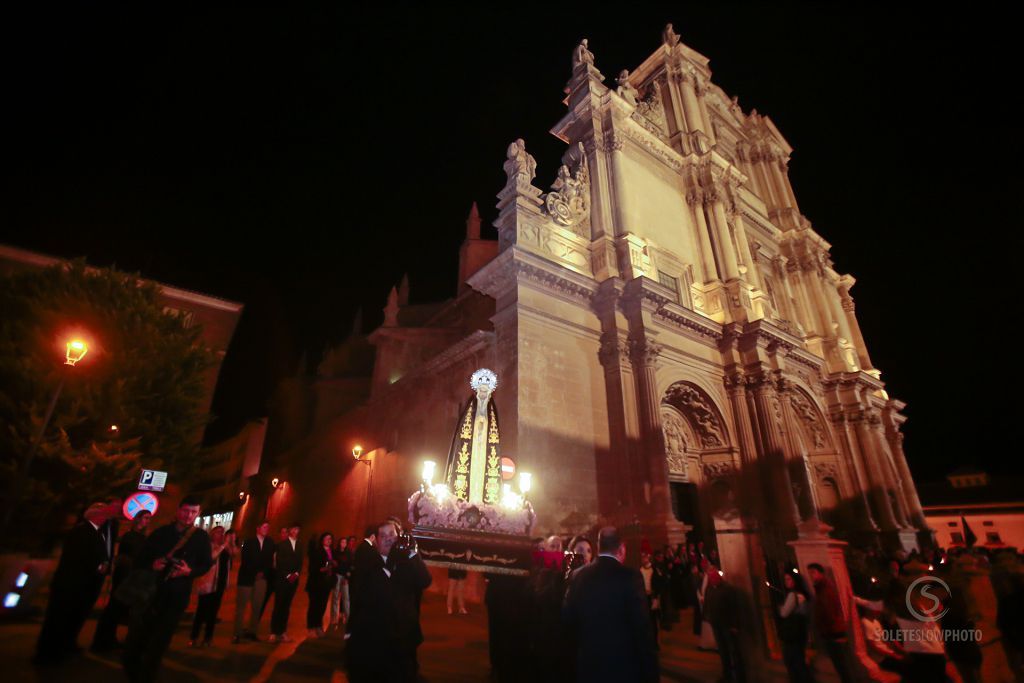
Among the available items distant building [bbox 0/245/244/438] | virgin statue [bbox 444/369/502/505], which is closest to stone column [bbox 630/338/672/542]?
virgin statue [bbox 444/369/502/505]

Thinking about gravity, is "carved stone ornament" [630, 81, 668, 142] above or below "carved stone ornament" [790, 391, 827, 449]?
above

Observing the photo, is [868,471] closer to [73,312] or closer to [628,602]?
[628,602]

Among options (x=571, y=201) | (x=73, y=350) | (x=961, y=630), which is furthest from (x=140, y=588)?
(x=571, y=201)

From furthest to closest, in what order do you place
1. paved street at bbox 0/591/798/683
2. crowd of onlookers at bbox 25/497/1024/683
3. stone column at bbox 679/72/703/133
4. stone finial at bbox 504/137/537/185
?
stone column at bbox 679/72/703/133
stone finial at bbox 504/137/537/185
paved street at bbox 0/591/798/683
crowd of onlookers at bbox 25/497/1024/683

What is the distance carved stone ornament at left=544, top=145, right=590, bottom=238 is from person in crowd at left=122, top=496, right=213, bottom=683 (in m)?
11.9

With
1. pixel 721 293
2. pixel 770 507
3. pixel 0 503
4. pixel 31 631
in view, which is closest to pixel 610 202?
pixel 721 293

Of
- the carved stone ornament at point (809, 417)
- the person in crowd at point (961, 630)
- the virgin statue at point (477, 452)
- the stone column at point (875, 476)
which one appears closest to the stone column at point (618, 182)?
the virgin statue at point (477, 452)

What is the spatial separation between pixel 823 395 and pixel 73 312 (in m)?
27.8

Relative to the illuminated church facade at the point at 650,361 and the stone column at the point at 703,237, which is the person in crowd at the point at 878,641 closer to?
the illuminated church facade at the point at 650,361

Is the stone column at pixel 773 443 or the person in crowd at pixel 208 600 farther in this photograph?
the stone column at pixel 773 443

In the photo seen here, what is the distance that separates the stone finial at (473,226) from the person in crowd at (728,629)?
1644 centimetres

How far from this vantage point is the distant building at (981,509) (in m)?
31.4

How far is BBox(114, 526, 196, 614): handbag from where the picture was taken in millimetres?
3817

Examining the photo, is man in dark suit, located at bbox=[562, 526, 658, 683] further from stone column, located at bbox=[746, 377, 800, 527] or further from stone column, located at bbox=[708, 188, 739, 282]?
stone column, located at bbox=[708, 188, 739, 282]
